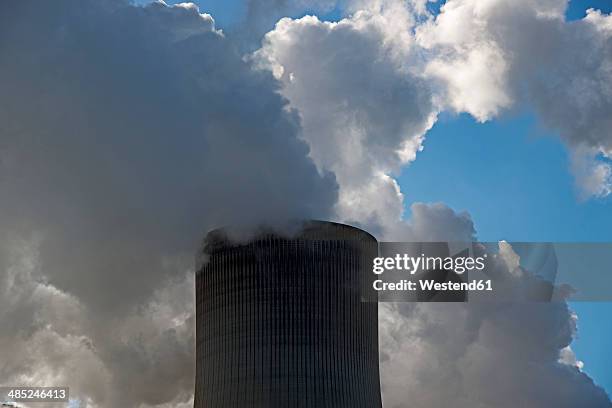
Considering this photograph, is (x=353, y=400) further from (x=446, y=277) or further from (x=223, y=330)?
(x=446, y=277)

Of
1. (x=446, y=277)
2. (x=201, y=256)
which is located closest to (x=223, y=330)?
(x=201, y=256)

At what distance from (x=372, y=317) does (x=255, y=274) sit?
15.8 feet

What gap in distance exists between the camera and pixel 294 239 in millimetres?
37406

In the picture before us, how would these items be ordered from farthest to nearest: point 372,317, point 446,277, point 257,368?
point 446,277
point 372,317
point 257,368

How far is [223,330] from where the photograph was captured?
36938 millimetres

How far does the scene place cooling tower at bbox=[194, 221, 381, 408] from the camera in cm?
3609

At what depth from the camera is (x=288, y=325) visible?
36562mm

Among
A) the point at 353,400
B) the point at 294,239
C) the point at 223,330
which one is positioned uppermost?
the point at 294,239

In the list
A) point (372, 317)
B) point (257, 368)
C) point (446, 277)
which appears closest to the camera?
point (257, 368)

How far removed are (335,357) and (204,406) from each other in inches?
184

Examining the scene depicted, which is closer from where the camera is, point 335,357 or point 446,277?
point 335,357

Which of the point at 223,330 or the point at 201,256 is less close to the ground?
the point at 201,256

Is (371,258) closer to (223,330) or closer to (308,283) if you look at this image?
(308,283)

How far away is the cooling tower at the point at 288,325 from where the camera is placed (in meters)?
36.1
